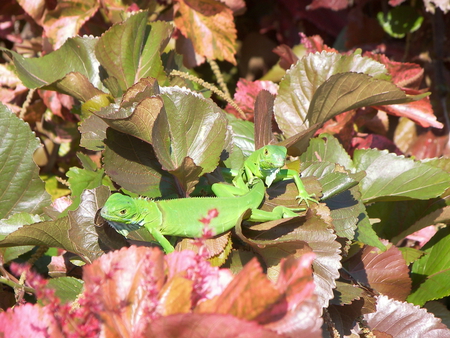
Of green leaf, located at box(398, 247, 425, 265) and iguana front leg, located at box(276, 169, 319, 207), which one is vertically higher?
iguana front leg, located at box(276, 169, 319, 207)

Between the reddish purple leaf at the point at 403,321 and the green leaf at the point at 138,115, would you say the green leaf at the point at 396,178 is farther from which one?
the green leaf at the point at 138,115

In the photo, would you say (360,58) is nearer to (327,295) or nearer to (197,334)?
(327,295)

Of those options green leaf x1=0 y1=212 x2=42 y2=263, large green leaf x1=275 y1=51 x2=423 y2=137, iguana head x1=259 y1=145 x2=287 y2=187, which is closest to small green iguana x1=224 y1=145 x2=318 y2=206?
iguana head x1=259 y1=145 x2=287 y2=187

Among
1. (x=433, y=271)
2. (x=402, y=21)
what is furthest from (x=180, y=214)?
(x=402, y=21)

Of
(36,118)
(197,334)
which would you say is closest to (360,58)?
(197,334)

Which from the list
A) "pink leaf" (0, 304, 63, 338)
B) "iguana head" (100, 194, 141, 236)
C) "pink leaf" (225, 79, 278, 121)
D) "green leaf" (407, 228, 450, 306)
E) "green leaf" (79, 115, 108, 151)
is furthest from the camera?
"pink leaf" (225, 79, 278, 121)

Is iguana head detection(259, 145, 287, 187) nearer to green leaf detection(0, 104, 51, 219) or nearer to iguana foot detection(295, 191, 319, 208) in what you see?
iguana foot detection(295, 191, 319, 208)

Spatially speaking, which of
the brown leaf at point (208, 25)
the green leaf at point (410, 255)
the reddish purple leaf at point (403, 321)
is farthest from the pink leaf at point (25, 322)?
the brown leaf at point (208, 25)
